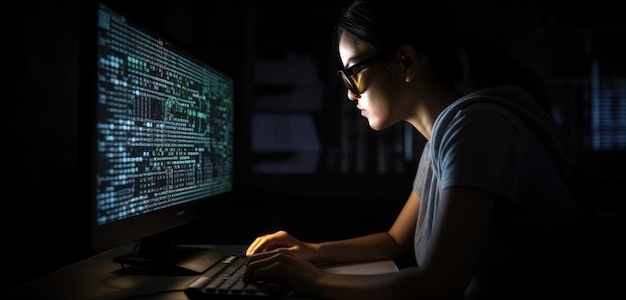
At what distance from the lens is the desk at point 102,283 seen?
30.2 inches

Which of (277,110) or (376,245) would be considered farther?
(277,110)

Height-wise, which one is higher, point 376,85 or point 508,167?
point 376,85

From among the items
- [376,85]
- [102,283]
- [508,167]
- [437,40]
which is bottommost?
[102,283]

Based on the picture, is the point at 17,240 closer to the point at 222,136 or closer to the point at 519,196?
the point at 222,136

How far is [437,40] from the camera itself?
100 centimetres

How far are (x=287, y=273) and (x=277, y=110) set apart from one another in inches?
54.7

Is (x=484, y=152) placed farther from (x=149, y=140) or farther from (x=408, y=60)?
(x=149, y=140)

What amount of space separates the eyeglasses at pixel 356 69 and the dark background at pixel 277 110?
0.37 m

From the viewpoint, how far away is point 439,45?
1.00m

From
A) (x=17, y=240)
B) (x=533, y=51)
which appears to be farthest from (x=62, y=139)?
(x=533, y=51)

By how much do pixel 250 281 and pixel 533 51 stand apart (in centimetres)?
163

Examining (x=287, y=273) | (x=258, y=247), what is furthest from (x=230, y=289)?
(x=258, y=247)

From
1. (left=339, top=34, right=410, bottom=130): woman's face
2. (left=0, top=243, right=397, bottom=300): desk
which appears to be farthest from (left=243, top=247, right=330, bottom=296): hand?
(left=339, top=34, right=410, bottom=130): woman's face

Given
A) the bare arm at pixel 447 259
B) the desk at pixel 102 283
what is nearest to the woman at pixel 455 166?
the bare arm at pixel 447 259
